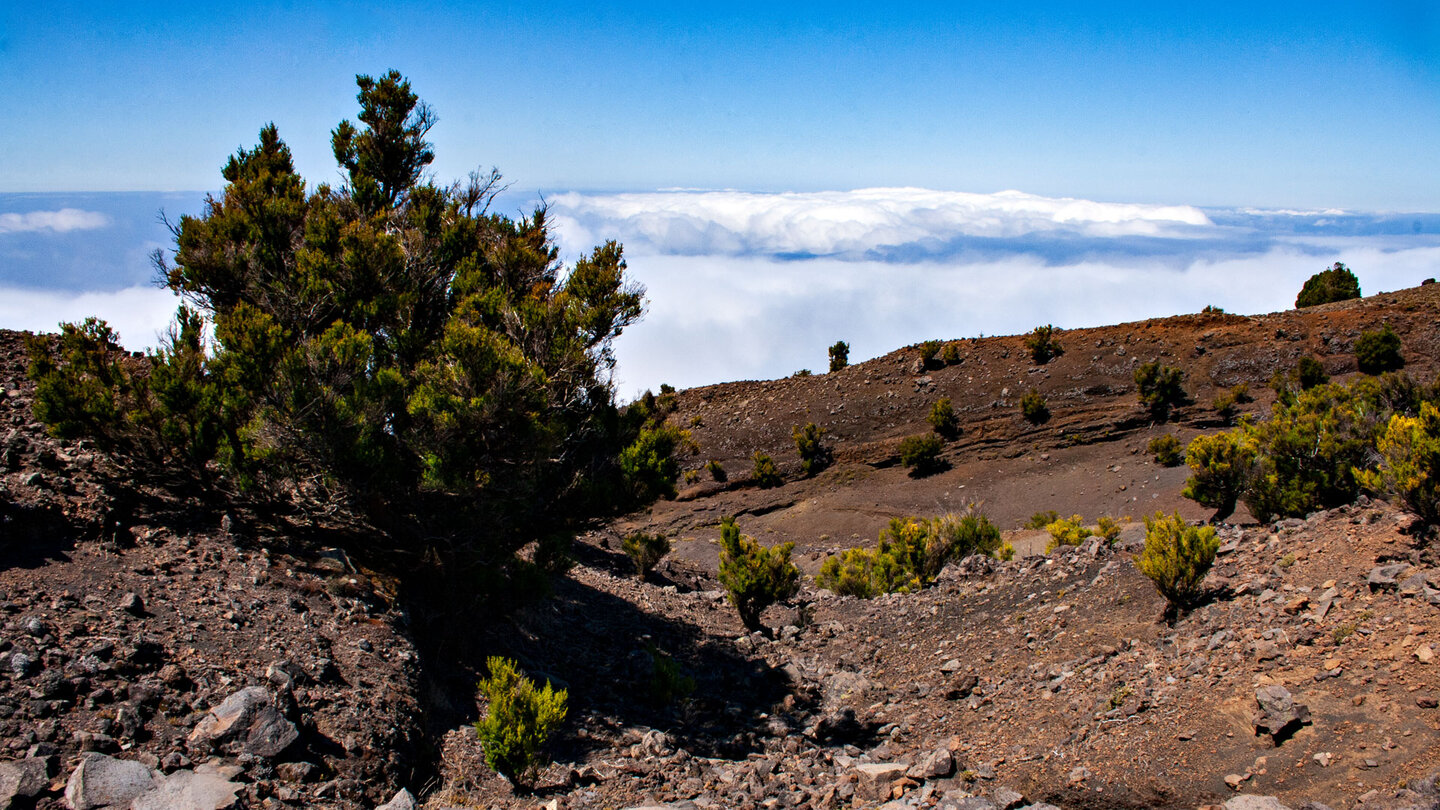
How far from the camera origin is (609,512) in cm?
876

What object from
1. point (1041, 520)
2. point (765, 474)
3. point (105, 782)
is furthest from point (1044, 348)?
point (105, 782)

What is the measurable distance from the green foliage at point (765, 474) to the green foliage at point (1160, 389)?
38.3 ft

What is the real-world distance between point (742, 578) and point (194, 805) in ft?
25.6

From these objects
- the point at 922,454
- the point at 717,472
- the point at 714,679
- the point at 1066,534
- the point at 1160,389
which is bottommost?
the point at 717,472

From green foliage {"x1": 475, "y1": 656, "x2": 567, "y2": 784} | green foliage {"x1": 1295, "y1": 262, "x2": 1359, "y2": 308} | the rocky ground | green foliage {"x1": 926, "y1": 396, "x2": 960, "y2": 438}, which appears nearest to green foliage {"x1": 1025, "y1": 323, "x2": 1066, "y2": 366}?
green foliage {"x1": 926, "y1": 396, "x2": 960, "y2": 438}

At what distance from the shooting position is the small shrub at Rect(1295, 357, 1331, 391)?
2150 cm

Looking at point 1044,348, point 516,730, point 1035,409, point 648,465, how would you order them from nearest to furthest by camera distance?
point 516,730 < point 648,465 < point 1035,409 < point 1044,348

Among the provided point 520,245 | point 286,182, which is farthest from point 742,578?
point 286,182

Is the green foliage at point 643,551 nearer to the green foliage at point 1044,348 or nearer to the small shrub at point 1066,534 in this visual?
the small shrub at point 1066,534

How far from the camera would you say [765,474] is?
85.6 ft

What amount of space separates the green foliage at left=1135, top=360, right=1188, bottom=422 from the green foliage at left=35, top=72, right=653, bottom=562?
65.2 feet

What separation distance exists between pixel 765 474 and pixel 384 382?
1946cm

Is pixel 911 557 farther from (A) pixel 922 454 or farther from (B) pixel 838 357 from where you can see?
(B) pixel 838 357

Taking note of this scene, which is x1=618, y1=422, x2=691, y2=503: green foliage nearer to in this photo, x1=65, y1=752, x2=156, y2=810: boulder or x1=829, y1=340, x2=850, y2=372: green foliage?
x1=65, y1=752, x2=156, y2=810: boulder
